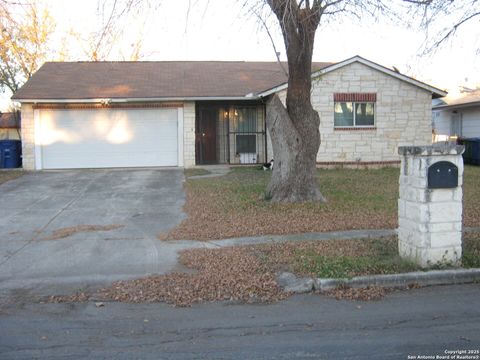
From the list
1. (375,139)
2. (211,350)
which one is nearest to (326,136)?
(375,139)

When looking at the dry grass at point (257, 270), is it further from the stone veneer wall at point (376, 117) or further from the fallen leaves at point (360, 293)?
the stone veneer wall at point (376, 117)

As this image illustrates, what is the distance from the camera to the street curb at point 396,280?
627 centimetres

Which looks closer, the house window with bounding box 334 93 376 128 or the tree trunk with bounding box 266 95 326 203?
the tree trunk with bounding box 266 95 326 203

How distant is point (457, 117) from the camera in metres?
29.0

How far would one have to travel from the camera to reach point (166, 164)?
844 inches

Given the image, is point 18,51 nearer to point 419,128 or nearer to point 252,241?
point 419,128

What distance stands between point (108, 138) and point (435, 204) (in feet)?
54.2

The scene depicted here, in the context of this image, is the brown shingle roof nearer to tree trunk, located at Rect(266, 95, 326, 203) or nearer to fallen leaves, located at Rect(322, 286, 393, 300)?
tree trunk, located at Rect(266, 95, 326, 203)

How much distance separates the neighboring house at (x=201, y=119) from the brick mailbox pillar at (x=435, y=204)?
12819 millimetres

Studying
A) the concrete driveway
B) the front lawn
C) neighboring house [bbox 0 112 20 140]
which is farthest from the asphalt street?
neighboring house [bbox 0 112 20 140]

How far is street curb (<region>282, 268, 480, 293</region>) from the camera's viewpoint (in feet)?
20.6

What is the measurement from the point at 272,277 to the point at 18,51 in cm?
2905

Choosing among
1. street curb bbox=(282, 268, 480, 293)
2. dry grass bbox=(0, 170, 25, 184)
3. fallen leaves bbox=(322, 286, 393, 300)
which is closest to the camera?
fallen leaves bbox=(322, 286, 393, 300)

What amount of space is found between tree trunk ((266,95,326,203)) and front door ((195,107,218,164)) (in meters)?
10.3
